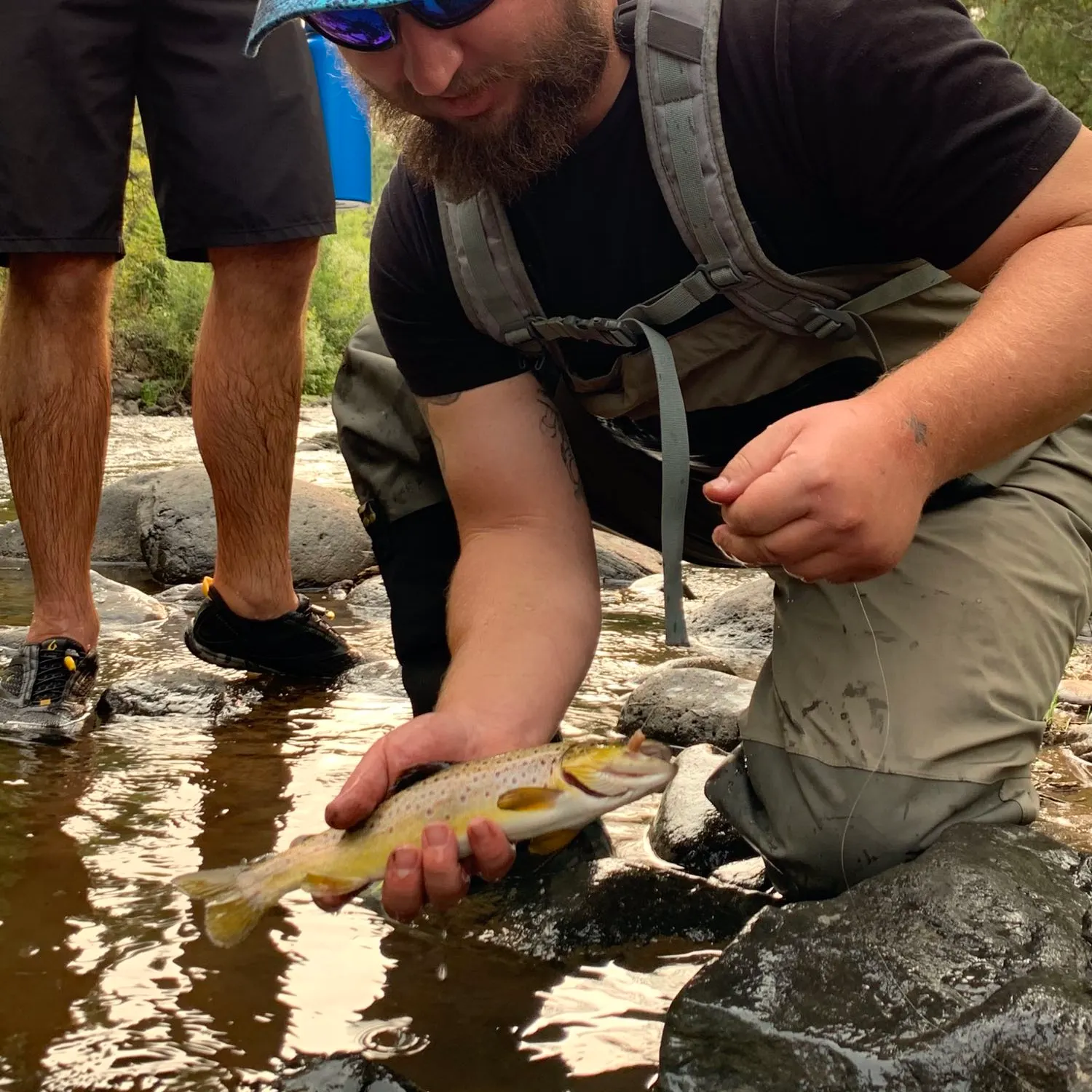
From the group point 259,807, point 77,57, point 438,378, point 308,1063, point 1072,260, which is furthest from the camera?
point 77,57

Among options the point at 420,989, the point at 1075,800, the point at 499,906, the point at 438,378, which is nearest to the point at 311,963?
the point at 420,989

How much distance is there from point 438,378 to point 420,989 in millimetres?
1336

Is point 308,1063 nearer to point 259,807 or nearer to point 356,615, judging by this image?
point 259,807

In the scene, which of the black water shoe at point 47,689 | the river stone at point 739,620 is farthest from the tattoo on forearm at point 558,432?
the river stone at point 739,620

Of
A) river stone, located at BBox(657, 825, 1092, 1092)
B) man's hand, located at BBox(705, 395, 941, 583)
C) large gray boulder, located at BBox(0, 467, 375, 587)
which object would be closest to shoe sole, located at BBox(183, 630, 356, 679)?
large gray boulder, located at BBox(0, 467, 375, 587)

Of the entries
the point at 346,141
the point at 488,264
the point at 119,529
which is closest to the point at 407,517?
the point at 488,264

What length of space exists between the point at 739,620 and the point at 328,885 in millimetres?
3626

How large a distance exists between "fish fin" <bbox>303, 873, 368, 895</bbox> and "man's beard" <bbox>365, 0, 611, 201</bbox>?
4.43ft

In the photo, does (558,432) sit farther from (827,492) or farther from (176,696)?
(176,696)

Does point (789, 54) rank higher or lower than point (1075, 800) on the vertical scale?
higher

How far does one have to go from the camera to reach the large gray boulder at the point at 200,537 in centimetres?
709

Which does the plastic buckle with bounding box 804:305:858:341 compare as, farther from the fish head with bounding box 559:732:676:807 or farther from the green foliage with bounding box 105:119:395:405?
the green foliage with bounding box 105:119:395:405

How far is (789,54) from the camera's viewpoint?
8.50ft

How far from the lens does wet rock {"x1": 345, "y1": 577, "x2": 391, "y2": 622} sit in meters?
6.26
